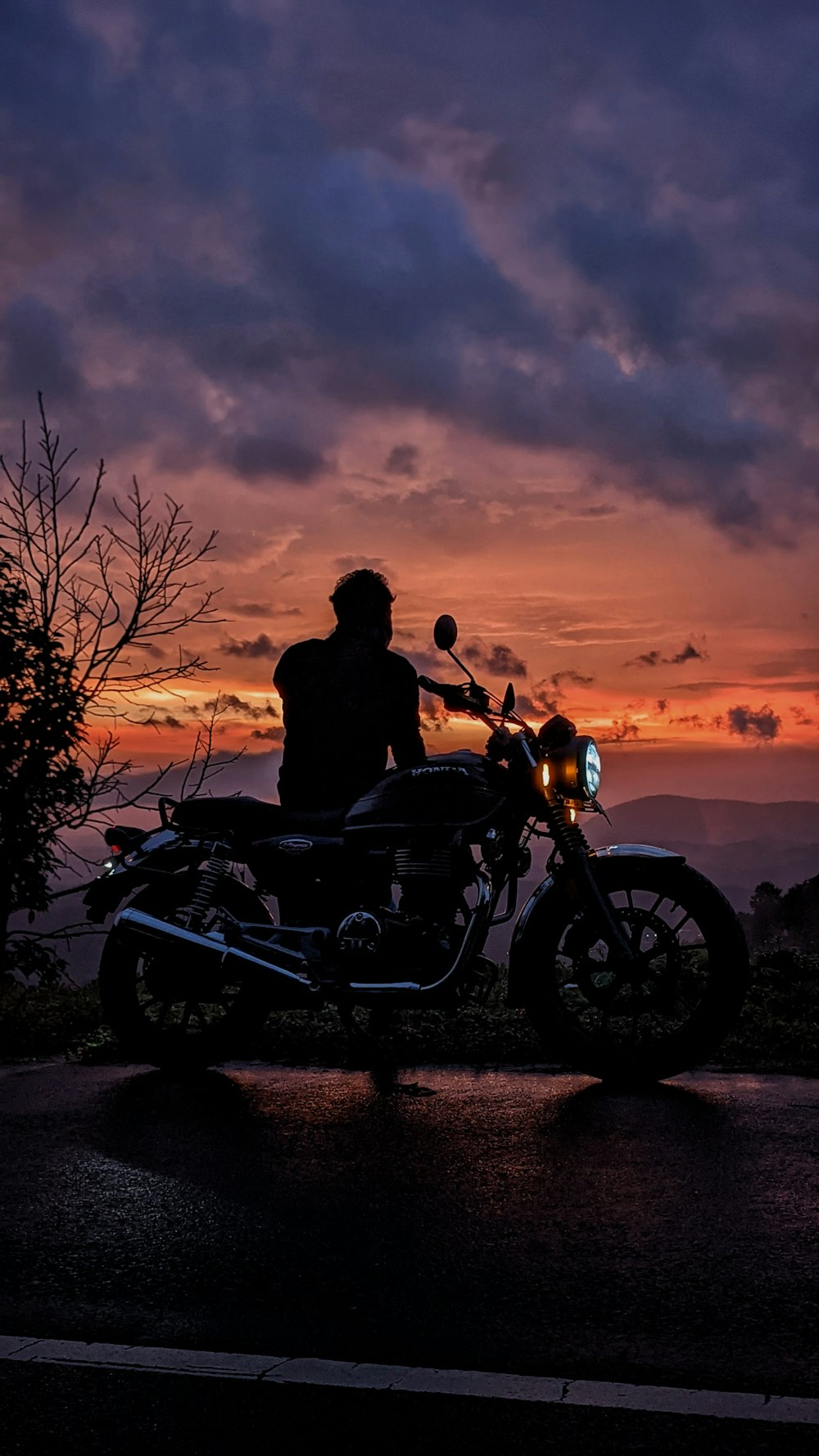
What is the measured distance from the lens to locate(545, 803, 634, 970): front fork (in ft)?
18.7

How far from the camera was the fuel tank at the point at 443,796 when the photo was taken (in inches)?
233

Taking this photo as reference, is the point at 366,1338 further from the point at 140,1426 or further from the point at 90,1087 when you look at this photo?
the point at 90,1087

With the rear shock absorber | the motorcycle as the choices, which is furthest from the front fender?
the rear shock absorber

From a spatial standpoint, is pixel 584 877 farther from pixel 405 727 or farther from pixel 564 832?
pixel 405 727

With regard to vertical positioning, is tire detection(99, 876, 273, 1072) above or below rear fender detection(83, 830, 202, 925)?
below

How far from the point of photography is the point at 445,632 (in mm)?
5582

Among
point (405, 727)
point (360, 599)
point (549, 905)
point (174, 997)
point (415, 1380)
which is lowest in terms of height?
point (415, 1380)

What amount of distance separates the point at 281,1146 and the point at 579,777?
6.30 feet

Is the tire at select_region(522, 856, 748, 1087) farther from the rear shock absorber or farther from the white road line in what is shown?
the white road line

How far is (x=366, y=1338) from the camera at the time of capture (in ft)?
10.5

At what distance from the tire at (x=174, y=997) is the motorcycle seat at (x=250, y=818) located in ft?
0.84

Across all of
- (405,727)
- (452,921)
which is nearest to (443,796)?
(452,921)

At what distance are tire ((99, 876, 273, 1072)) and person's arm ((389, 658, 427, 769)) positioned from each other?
105 centimetres

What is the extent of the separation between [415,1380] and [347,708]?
419 cm
